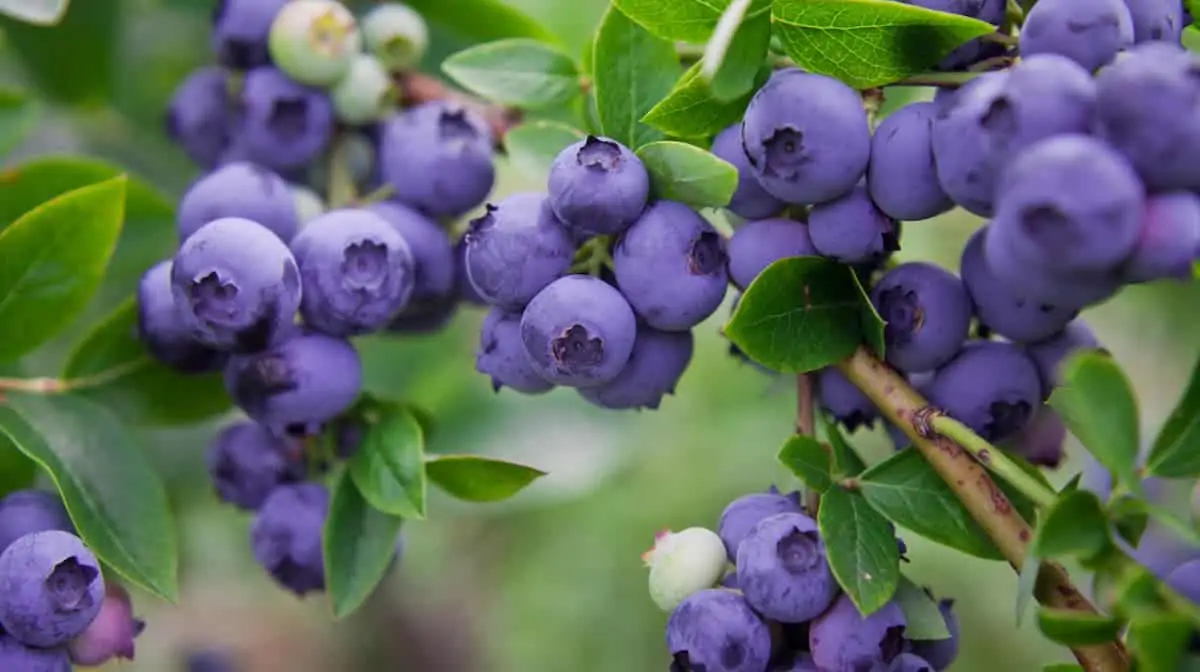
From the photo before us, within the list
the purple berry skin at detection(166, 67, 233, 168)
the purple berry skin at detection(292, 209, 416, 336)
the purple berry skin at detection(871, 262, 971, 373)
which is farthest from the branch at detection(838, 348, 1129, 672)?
the purple berry skin at detection(166, 67, 233, 168)

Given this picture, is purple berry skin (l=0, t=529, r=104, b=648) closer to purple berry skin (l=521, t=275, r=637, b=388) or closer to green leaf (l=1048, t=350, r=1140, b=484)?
purple berry skin (l=521, t=275, r=637, b=388)

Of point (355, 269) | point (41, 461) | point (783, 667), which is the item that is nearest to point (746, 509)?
point (783, 667)

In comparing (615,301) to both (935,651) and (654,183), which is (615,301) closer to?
(654,183)

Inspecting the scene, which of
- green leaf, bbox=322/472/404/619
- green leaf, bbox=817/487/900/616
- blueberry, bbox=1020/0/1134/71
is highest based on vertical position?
blueberry, bbox=1020/0/1134/71

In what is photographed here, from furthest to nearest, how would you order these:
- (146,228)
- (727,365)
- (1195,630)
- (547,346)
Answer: (727,365), (146,228), (547,346), (1195,630)

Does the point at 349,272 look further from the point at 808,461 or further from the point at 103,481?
the point at 808,461

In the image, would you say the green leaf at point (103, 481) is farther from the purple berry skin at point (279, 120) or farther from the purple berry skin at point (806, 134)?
the purple berry skin at point (806, 134)

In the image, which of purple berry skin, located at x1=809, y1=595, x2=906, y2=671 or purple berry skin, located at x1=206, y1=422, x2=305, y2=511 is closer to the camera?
purple berry skin, located at x1=809, y1=595, x2=906, y2=671
